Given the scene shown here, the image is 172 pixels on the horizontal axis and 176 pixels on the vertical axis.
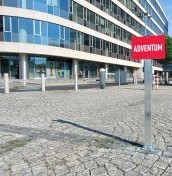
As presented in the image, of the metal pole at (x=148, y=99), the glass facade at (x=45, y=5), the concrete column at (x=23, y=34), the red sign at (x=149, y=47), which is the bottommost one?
the metal pole at (x=148, y=99)

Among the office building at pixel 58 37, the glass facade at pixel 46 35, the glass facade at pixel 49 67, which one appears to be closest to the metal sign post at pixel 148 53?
the office building at pixel 58 37

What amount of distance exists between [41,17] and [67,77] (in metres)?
9.19

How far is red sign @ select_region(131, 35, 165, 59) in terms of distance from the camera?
16.8ft

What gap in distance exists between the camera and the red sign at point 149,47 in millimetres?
5125

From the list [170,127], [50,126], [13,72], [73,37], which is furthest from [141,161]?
[73,37]

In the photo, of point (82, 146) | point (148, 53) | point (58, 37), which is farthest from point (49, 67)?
point (148, 53)

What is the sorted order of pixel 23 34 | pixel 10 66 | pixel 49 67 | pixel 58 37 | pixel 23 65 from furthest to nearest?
pixel 49 67 → pixel 58 37 → pixel 10 66 → pixel 23 65 → pixel 23 34

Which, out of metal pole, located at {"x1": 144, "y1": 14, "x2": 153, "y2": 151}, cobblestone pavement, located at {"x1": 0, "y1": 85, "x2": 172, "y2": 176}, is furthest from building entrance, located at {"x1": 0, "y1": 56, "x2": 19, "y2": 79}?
metal pole, located at {"x1": 144, "y1": 14, "x2": 153, "y2": 151}

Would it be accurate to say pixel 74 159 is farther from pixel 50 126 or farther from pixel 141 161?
pixel 50 126

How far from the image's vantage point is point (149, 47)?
17.3 feet

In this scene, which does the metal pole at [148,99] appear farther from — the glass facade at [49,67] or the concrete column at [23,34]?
the glass facade at [49,67]

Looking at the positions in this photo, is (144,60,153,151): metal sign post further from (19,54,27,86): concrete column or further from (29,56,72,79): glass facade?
(29,56,72,79): glass facade

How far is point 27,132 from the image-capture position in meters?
6.80

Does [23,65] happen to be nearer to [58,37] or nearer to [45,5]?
[58,37]
